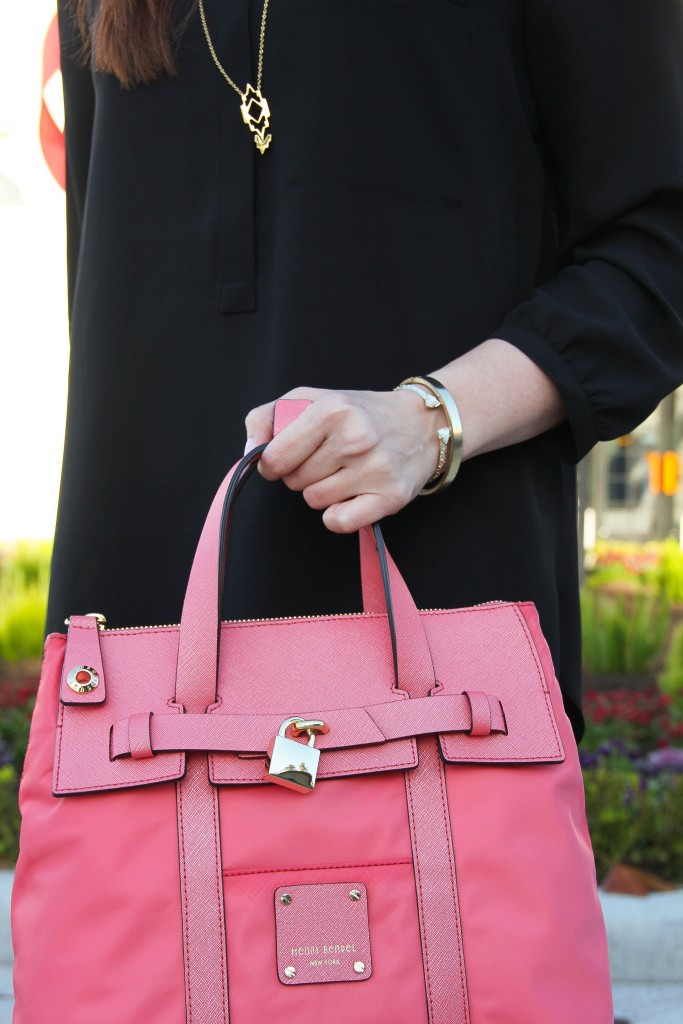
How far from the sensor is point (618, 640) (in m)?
4.47

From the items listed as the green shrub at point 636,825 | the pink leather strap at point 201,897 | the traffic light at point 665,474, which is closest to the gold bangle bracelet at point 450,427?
the pink leather strap at point 201,897

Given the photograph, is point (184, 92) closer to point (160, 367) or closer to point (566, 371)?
point (160, 367)

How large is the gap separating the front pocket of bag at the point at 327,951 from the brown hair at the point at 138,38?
103cm

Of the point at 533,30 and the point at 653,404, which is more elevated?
the point at 533,30

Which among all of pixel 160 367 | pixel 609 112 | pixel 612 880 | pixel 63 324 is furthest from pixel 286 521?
pixel 63 324

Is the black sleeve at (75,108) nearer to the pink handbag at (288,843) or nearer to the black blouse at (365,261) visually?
the black blouse at (365,261)

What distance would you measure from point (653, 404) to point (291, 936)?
2.58ft

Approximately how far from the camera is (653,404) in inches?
51.9

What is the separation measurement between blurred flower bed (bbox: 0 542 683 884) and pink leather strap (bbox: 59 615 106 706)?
89.0 inches

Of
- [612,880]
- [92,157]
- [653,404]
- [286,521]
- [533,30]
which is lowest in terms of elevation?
[612,880]

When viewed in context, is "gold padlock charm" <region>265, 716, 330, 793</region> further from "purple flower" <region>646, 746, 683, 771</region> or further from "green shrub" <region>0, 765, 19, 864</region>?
"purple flower" <region>646, 746, 683, 771</region>

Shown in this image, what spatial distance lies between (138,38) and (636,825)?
8.50 ft

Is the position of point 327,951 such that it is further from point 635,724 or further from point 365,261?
point 635,724

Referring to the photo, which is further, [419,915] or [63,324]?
[63,324]
